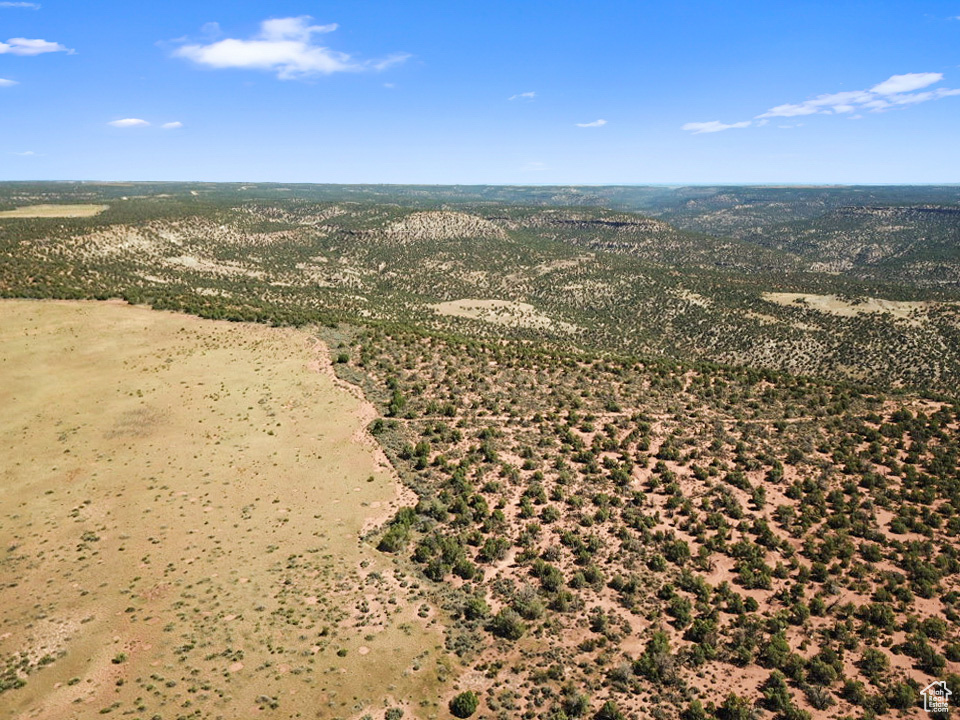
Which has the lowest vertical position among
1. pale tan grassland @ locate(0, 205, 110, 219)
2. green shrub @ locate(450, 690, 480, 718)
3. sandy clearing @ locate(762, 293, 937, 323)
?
green shrub @ locate(450, 690, 480, 718)

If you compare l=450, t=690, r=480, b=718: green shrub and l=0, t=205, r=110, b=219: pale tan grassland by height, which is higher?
l=0, t=205, r=110, b=219: pale tan grassland

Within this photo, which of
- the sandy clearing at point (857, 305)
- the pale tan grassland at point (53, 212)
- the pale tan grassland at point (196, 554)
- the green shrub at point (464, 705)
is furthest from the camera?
the pale tan grassland at point (53, 212)

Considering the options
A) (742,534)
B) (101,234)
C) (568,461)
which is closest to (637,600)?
(742,534)

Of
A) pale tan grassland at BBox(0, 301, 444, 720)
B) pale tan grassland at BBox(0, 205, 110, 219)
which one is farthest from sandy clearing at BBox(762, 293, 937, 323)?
pale tan grassland at BBox(0, 205, 110, 219)

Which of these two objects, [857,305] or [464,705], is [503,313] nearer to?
[857,305]

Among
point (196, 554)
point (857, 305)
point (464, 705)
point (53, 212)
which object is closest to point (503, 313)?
point (857, 305)

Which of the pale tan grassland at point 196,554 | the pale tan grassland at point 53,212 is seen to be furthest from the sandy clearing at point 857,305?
the pale tan grassland at point 53,212

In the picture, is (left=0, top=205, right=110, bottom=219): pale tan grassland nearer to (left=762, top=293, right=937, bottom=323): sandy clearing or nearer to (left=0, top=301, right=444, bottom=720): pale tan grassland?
(left=0, top=301, right=444, bottom=720): pale tan grassland

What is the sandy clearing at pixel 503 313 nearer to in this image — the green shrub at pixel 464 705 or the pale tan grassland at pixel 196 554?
the pale tan grassland at pixel 196 554

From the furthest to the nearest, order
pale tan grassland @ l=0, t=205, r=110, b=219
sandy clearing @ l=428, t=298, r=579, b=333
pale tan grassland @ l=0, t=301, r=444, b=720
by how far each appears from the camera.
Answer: pale tan grassland @ l=0, t=205, r=110, b=219 → sandy clearing @ l=428, t=298, r=579, b=333 → pale tan grassland @ l=0, t=301, r=444, b=720
